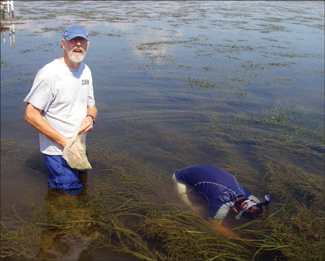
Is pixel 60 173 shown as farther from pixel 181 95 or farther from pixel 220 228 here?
pixel 181 95

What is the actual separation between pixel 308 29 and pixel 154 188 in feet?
51.3

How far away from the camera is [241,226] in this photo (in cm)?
348

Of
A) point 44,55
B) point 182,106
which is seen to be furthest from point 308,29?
point 44,55

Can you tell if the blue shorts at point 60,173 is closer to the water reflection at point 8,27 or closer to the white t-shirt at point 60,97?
the white t-shirt at point 60,97

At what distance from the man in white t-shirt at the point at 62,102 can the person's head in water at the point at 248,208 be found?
6.12ft

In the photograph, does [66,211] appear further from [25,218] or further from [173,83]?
[173,83]

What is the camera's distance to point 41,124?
2.85 m

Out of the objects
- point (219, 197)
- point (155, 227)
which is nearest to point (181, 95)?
point (219, 197)

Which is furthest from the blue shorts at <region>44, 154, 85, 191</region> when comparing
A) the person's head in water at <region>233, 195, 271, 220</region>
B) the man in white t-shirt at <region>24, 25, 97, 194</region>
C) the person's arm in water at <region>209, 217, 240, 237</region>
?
the person's head in water at <region>233, 195, 271, 220</region>

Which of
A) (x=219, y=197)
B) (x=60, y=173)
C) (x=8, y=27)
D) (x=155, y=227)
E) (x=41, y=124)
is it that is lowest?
(x=155, y=227)

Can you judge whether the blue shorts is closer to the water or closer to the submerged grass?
the submerged grass

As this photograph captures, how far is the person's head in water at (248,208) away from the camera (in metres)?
3.14

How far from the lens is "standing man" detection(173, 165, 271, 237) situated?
3.30 m

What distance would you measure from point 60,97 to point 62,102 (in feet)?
0.19
